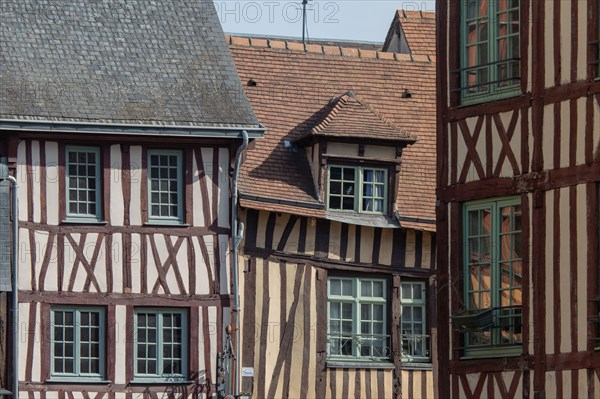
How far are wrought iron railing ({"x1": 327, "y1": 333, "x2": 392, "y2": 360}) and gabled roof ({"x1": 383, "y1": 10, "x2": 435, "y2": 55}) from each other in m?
5.89

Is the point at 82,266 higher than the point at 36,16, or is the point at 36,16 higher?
the point at 36,16

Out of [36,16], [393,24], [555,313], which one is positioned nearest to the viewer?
[555,313]

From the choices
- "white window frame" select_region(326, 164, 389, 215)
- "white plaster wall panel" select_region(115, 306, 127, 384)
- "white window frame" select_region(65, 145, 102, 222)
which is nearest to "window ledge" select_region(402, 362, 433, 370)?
"white window frame" select_region(326, 164, 389, 215)

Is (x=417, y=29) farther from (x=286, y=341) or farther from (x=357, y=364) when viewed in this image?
(x=286, y=341)

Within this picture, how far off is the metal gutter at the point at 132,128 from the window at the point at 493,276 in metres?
7.94

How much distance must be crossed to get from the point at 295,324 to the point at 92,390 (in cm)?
314

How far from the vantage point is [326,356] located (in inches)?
1213

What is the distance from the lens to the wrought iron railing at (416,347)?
3142 centimetres

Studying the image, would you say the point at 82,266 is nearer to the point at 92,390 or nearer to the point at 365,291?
the point at 92,390

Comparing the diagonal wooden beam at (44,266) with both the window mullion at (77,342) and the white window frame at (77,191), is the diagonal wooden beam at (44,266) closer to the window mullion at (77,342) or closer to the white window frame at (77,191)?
the white window frame at (77,191)

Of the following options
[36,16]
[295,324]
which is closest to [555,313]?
[295,324]

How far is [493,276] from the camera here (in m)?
22.7

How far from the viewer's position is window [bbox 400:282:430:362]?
1238 inches

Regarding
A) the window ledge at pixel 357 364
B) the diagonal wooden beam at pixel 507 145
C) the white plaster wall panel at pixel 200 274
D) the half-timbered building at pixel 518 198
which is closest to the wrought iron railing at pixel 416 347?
the window ledge at pixel 357 364
